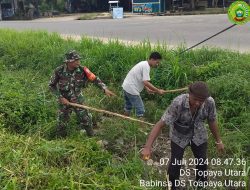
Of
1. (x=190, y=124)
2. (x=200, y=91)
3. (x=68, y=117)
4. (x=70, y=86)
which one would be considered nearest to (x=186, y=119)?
(x=190, y=124)

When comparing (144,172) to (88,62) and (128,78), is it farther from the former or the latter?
(88,62)

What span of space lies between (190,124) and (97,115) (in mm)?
3005

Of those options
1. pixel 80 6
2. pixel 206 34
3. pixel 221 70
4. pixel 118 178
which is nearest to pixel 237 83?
pixel 221 70

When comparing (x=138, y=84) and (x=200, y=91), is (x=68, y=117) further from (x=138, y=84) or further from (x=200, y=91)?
(x=200, y=91)

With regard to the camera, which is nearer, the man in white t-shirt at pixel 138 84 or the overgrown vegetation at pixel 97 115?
the overgrown vegetation at pixel 97 115

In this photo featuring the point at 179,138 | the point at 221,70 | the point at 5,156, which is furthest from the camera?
the point at 221,70

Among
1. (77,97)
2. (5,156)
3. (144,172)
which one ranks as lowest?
(144,172)

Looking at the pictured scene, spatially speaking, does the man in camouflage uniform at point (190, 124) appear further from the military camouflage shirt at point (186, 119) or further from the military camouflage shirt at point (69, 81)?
the military camouflage shirt at point (69, 81)

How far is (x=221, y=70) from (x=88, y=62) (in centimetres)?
289

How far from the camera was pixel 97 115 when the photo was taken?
6.52m

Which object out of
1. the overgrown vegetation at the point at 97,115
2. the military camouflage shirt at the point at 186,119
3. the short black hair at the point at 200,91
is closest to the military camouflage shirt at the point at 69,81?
the overgrown vegetation at the point at 97,115

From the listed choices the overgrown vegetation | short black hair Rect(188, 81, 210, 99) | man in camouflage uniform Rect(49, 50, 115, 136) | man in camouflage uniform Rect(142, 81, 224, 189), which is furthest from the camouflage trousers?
short black hair Rect(188, 81, 210, 99)

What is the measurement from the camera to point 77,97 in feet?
17.9

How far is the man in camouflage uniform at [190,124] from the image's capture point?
3.52m
